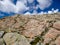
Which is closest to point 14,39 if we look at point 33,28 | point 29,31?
point 29,31

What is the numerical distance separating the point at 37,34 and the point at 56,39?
885cm

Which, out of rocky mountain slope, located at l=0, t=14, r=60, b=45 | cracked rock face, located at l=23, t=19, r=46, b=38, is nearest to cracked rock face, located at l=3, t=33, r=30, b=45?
rocky mountain slope, located at l=0, t=14, r=60, b=45

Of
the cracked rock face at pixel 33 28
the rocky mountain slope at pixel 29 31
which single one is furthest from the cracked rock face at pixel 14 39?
the cracked rock face at pixel 33 28

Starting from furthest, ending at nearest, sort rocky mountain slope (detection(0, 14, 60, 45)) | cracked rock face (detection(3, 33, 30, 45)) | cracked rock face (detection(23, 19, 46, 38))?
cracked rock face (detection(23, 19, 46, 38)) < rocky mountain slope (detection(0, 14, 60, 45)) < cracked rock face (detection(3, 33, 30, 45))

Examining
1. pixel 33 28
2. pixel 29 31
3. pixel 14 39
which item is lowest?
pixel 14 39

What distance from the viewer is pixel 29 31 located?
6225 cm

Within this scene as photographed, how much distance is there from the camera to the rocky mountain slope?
178 ft

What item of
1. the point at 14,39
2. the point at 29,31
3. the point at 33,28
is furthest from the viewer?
the point at 33,28

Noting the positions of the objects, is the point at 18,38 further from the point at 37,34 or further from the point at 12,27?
the point at 12,27

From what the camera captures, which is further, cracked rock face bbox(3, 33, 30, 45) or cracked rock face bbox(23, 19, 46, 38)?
cracked rock face bbox(23, 19, 46, 38)

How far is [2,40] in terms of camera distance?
2199 inches

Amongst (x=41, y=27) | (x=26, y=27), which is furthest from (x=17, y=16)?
(x=41, y=27)

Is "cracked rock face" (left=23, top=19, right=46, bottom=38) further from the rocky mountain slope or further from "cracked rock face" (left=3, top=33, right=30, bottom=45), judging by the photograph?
"cracked rock face" (left=3, top=33, right=30, bottom=45)

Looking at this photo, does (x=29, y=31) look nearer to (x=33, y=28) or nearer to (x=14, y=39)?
(x=33, y=28)
